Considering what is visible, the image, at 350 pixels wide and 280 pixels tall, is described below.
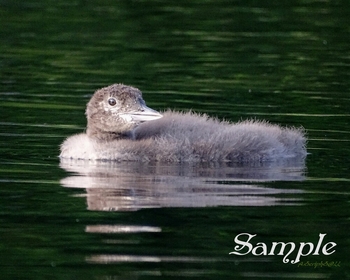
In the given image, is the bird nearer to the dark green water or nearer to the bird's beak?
the bird's beak

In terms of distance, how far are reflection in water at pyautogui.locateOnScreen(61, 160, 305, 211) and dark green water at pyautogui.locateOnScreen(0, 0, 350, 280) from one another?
0.06 ft

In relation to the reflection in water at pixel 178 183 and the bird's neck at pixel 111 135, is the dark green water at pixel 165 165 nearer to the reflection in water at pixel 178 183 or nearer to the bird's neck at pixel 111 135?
the reflection in water at pixel 178 183

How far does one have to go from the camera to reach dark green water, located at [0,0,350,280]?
859 centimetres

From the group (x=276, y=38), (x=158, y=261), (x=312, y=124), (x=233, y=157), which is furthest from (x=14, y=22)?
(x=158, y=261)

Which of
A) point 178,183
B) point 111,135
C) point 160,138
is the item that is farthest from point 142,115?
point 178,183

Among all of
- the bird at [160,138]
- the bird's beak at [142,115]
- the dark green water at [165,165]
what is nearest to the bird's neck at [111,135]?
the bird at [160,138]

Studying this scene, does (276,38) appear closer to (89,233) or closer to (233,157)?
(233,157)

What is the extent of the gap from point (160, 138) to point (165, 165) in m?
0.26

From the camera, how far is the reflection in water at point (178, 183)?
9891 millimetres

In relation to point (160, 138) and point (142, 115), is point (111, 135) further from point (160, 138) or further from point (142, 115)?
point (160, 138)

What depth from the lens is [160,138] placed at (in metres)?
11.6

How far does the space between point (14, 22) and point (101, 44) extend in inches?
102

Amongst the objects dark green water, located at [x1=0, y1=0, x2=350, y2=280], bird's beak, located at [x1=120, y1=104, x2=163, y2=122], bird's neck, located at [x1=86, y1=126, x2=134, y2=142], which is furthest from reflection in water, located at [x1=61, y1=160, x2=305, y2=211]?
bird's beak, located at [x1=120, y1=104, x2=163, y2=122]

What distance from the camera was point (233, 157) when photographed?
38.3 ft
